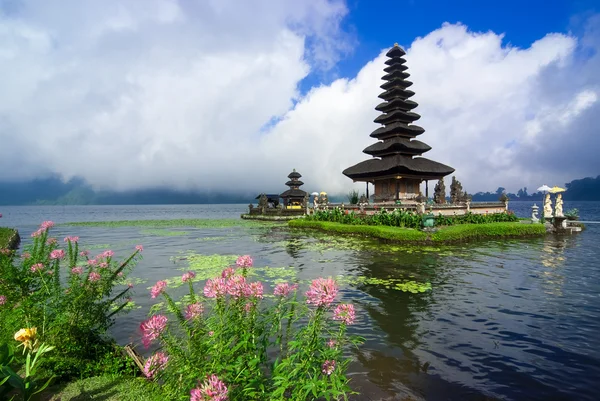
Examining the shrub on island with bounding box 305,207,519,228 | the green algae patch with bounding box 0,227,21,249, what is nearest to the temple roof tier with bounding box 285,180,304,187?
the shrub on island with bounding box 305,207,519,228

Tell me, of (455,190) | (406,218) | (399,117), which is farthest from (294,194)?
(406,218)

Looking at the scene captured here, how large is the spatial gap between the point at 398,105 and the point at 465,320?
32788 millimetres

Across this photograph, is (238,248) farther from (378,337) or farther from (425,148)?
(425,148)

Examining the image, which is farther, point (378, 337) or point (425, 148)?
point (425, 148)

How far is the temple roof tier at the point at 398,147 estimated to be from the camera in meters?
32.7

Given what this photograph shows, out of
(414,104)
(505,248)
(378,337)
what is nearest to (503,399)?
(378,337)

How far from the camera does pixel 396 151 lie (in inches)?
1299

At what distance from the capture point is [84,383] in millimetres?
4168

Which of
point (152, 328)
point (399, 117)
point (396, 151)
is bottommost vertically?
point (152, 328)

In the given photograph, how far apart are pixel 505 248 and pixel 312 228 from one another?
16.0 metres

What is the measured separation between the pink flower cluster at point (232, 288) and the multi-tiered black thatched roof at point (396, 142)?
28548 mm

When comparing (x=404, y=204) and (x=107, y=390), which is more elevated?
(x=404, y=204)

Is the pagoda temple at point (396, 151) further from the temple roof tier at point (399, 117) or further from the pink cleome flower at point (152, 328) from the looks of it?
the pink cleome flower at point (152, 328)

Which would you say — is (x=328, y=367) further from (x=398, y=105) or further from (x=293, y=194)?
(x=293, y=194)
